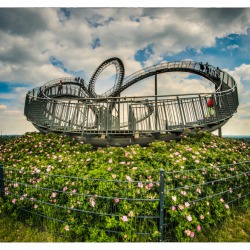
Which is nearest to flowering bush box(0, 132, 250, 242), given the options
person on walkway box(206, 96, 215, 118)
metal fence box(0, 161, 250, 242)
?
metal fence box(0, 161, 250, 242)

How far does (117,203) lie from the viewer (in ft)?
9.37

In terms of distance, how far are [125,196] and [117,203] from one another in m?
0.15

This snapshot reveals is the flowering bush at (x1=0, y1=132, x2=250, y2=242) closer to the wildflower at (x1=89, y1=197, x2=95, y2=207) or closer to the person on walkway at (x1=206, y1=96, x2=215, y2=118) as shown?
the wildflower at (x1=89, y1=197, x2=95, y2=207)

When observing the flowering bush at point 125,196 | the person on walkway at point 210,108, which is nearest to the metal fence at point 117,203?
the flowering bush at point 125,196

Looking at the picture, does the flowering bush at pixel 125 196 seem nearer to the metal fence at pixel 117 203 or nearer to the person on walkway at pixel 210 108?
the metal fence at pixel 117 203

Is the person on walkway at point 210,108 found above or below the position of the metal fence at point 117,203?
above

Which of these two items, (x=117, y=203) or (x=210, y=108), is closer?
(x=117, y=203)

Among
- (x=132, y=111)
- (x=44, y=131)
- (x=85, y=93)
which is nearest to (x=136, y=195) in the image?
(x=132, y=111)

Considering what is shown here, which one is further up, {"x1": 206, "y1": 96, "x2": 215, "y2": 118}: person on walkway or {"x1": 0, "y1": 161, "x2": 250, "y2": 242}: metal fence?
{"x1": 206, "y1": 96, "x2": 215, "y2": 118}: person on walkway

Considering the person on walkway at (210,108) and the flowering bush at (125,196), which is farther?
the person on walkway at (210,108)

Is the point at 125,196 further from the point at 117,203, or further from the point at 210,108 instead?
the point at 210,108

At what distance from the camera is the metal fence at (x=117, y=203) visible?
272cm

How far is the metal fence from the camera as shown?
2.72m

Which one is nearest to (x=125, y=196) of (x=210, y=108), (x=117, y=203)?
(x=117, y=203)
